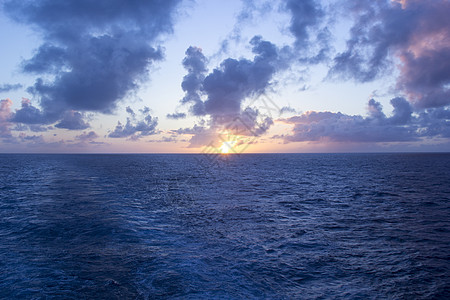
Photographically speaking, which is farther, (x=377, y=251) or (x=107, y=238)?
(x=107, y=238)

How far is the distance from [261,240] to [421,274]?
800 cm

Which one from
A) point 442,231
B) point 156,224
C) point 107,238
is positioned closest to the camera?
point 107,238

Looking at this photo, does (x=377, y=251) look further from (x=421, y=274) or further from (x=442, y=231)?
(x=442, y=231)

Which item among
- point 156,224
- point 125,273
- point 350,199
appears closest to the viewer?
point 125,273

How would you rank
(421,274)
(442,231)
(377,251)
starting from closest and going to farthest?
1. (421,274)
2. (377,251)
3. (442,231)

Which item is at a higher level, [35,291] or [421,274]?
[35,291]

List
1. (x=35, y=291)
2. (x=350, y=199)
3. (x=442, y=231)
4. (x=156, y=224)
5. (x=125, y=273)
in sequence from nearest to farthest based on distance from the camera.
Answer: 1. (x=35, y=291)
2. (x=125, y=273)
3. (x=442, y=231)
4. (x=156, y=224)
5. (x=350, y=199)

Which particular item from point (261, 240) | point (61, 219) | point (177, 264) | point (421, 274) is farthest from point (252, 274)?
point (61, 219)

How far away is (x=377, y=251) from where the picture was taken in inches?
586

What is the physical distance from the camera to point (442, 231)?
62.0ft

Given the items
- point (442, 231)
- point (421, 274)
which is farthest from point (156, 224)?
point (442, 231)

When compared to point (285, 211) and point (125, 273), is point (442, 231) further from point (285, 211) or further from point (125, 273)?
point (125, 273)

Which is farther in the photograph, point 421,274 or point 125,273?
point 421,274

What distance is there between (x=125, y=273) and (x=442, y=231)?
68.9 feet
